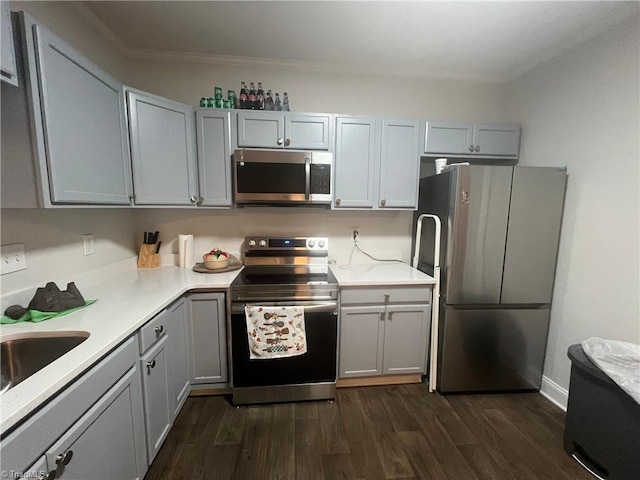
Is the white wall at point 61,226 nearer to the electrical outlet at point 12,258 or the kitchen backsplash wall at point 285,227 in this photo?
the electrical outlet at point 12,258

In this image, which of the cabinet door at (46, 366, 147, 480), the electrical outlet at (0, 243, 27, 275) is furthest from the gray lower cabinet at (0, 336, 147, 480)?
the electrical outlet at (0, 243, 27, 275)

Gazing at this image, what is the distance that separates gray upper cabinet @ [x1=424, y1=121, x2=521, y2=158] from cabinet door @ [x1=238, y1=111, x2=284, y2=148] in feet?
4.04

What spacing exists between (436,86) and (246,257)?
7.77 ft

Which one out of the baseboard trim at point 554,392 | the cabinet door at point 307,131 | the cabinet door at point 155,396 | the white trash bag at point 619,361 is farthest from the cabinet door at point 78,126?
the baseboard trim at point 554,392

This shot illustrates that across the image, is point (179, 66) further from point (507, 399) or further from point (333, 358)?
point (507, 399)

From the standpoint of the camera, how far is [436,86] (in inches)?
97.6

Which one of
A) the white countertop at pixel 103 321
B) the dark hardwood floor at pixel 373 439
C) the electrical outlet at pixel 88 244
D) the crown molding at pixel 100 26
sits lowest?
the dark hardwood floor at pixel 373 439

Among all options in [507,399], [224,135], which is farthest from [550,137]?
[224,135]

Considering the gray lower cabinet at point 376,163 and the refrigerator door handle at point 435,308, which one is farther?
the gray lower cabinet at point 376,163

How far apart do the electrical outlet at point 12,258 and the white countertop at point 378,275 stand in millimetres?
1735

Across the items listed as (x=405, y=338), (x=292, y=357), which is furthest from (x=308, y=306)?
(x=405, y=338)

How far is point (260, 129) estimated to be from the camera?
6.72 ft

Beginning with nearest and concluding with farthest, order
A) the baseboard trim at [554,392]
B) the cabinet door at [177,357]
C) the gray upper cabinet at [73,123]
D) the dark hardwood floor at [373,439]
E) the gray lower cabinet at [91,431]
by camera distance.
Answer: the gray lower cabinet at [91,431]
the gray upper cabinet at [73,123]
the dark hardwood floor at [373,439]
the cabinet door at [177,357]
the baseboard trim at [554,392]

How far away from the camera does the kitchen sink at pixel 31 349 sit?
107 cm
